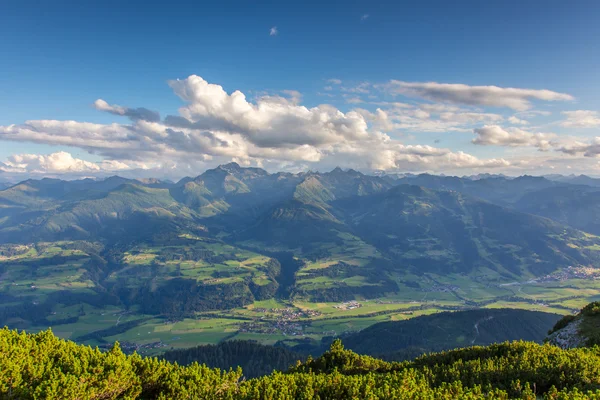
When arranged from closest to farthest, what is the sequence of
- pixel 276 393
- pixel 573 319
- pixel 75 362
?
1. pixel 276 393
2. pixel 75 362
3. pixel 573 319

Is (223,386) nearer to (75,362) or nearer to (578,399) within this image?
(75,362)

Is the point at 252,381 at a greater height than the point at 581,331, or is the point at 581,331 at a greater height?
the point at 252,381

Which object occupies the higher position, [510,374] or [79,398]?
[79,398]

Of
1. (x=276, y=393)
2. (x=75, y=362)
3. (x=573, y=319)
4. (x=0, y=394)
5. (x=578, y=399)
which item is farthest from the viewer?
(x=573, y=319)

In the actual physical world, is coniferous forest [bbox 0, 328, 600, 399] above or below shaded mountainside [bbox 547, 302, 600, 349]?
above

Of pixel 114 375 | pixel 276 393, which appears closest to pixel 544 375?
pixel 276 393

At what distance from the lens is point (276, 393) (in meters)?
41.8

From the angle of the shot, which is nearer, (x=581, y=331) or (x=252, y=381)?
(x=252, y=381)

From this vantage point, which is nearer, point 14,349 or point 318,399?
point 318,399

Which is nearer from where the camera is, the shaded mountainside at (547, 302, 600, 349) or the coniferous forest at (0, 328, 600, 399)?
the coniferous forest at (0, 328, 600, 399)

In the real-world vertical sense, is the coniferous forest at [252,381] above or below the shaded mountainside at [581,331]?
above

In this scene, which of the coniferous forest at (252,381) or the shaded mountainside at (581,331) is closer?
the coniferous forest at (252,381)

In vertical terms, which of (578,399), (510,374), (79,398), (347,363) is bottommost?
(347,363)

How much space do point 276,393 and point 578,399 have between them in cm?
3120
